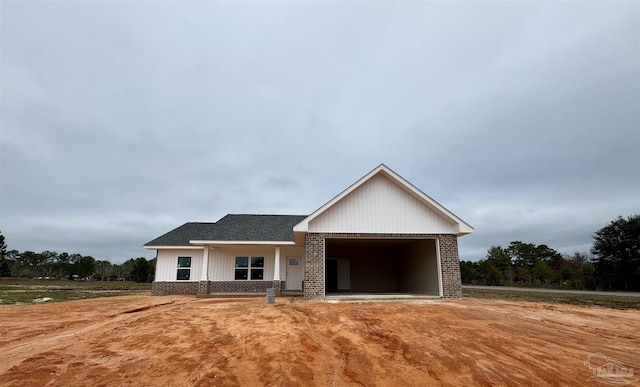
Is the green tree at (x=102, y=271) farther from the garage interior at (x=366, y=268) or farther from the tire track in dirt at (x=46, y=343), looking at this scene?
the tire track in dirt at (x=46, y=343)

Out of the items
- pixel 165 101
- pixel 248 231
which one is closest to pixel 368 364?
pixel 248 231

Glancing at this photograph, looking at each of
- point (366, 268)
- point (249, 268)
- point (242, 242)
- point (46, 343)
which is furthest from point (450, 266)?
point (46, 343)

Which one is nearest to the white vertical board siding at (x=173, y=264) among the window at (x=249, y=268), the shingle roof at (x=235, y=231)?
the shingle roof at (x=235, y=231)

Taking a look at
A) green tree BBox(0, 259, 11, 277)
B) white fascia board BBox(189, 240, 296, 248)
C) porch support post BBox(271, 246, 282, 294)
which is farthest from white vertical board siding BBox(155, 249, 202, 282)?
green tree BBox(0, 259, 11, 277)

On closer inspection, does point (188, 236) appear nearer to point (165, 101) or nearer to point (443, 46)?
point (165, 101)

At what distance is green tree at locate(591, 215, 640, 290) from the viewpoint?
27.3 m

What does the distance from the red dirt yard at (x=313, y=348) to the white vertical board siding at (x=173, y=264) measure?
7.95 m

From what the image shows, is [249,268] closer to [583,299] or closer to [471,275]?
[583,299]

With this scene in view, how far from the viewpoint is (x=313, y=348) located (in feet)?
20.4

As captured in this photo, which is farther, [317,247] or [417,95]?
[417,95]

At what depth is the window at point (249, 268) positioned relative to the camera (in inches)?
701

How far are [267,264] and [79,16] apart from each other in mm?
13773

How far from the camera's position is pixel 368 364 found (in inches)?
215

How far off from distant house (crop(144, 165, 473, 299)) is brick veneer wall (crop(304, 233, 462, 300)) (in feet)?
0.14
